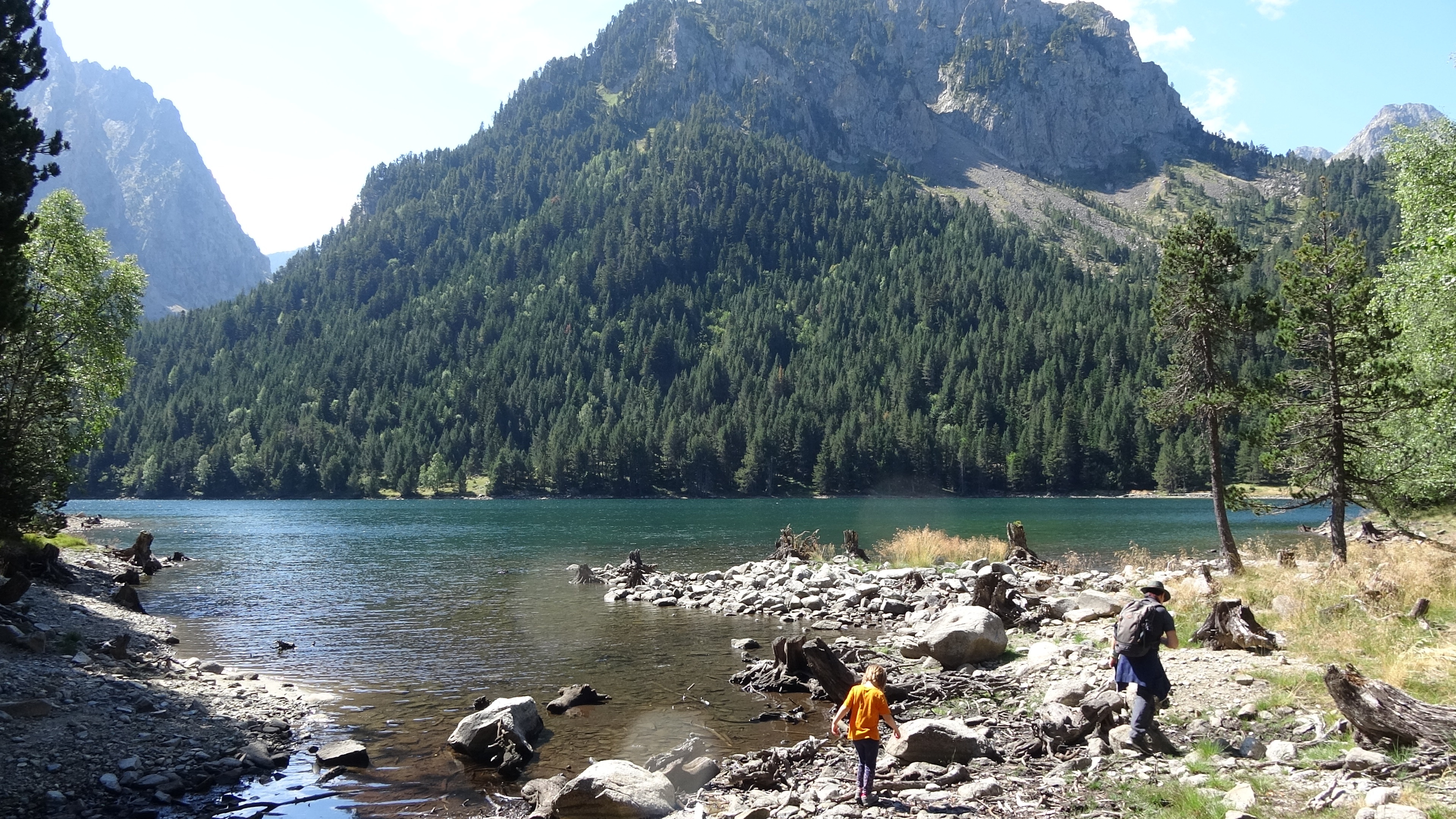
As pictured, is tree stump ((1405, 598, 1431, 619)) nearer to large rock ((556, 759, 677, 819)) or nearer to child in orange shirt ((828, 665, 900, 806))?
child in orange shirt ((828, 665, 900, 806))

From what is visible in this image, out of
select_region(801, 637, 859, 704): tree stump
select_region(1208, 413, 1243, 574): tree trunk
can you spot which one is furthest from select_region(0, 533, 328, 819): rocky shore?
select_region(1208, 413, 1243, 574): tree trunk

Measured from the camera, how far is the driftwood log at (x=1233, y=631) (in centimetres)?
1578

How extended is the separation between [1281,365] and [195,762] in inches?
7138

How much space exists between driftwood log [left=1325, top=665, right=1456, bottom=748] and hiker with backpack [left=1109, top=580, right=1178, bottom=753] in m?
2.05

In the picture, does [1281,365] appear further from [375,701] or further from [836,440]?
[375,701]

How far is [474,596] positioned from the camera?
36.2 meters

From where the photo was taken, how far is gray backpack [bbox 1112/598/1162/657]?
39.2 ft

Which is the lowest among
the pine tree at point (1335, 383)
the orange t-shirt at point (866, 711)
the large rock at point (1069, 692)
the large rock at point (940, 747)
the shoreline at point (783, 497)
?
the shoreline at point (783, 497)

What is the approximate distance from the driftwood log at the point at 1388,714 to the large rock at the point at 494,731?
43.8ft

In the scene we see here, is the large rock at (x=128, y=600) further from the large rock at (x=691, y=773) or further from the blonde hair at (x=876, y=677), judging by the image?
the blonde hair at (x=876, y=677)

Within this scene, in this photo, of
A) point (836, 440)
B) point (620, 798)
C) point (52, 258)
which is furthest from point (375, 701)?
point (836, 440)

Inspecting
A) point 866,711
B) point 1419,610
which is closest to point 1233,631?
point 1419,610

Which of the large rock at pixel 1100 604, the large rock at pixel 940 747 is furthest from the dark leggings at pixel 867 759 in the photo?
the large rock at pixel 1100 604

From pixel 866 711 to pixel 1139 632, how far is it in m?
4.59
